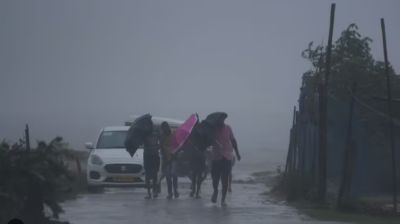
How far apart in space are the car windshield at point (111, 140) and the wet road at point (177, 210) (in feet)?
8.18

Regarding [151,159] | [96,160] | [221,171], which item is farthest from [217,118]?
[96,160]

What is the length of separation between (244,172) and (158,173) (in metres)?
13.0

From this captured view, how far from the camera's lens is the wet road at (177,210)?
52.8ft

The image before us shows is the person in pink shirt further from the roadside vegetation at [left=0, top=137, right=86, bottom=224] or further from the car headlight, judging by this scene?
the roadside vegetation at [left=0, top=137, right=86, bottom=224]

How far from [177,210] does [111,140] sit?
26.5 feet

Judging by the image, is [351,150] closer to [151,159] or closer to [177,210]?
[177,210]

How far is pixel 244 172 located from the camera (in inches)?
1383

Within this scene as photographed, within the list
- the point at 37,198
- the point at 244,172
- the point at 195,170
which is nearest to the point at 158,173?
the point at 195,170

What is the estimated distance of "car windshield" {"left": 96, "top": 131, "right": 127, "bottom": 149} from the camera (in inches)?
1006

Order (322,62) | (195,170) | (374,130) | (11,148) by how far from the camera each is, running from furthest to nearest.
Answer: (322,62) < (195,170) < (374,130) < (11,148)

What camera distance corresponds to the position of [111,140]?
25.7 metres

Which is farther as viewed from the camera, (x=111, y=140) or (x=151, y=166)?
(x=111, y=140)

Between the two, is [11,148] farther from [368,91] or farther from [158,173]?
[368,91]

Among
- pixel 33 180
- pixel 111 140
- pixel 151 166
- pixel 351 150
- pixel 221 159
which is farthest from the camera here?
pixel 111 140
